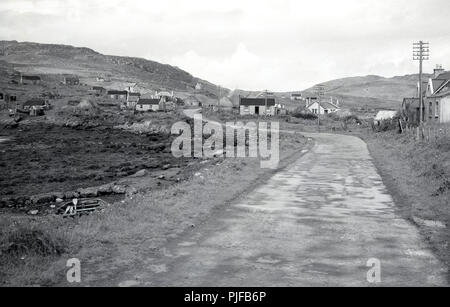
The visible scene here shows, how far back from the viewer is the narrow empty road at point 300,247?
822cm

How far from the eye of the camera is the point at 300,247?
33.9 ft

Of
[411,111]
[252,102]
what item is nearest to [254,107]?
[252,102]

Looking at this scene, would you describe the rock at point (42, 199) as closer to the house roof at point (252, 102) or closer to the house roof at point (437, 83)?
the house roof at point (437, 83)

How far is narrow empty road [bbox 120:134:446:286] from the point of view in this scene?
8219 mm

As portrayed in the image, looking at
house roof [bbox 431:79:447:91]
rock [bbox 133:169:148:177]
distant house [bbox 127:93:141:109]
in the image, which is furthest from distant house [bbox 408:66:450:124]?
distant house [bbox 127:93:141:109]

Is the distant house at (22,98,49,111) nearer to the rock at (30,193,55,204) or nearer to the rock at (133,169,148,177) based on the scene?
the rock at (133,169,148,177)

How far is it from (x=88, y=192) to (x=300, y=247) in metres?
18.0

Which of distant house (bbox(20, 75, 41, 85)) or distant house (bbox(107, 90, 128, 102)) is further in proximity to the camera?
distant house (bbox(20, 75, 41, 85))

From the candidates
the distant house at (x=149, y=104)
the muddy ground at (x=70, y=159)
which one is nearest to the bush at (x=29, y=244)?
the muddy ground at (x=70, y=159)

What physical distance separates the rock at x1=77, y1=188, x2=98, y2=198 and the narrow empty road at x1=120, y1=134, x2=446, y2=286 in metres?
10.7

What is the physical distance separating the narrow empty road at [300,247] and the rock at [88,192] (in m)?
10.7
